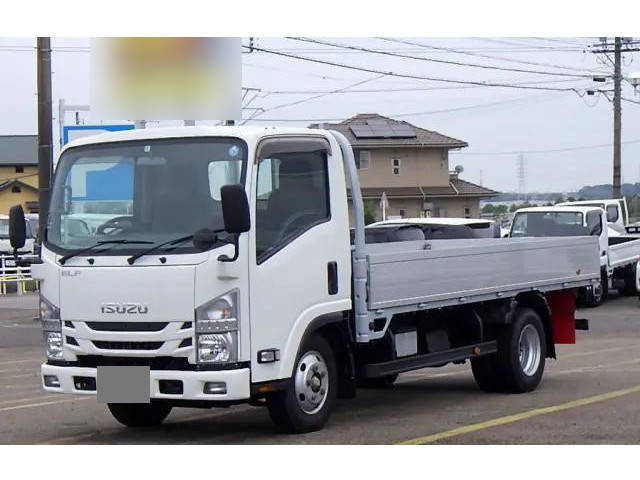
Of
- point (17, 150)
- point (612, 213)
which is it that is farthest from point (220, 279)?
point (17, 150)

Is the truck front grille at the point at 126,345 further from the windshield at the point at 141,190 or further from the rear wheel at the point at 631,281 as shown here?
the rear wheel at the point at 631,281

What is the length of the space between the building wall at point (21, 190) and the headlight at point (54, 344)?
Result: 7006 cm

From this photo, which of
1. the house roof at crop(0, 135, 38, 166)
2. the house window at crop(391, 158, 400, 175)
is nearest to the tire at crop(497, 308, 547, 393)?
the house window at crop(391, 158, 400, 175)

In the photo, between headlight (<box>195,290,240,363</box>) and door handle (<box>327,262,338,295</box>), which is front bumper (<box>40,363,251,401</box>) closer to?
headlight (<box>195,290,240,363</box>)

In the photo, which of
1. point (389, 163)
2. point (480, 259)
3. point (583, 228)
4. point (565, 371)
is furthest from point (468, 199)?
point (480, 259)

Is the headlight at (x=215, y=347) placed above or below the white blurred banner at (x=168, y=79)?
below

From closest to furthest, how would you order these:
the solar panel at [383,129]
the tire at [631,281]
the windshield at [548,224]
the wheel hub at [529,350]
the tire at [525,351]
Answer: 1. the tire at [525,351]
2. the wheel hub at [529,350]
3. the solar panel at [383,129]
4. the windshield at [548,224]
5. the tire at [631,281]

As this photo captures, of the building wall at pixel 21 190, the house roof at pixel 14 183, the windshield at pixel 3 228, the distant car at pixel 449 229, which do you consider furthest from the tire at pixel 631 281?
the house roof at pixel 14 183

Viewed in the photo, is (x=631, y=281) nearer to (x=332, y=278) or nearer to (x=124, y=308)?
(x=332, y=278)

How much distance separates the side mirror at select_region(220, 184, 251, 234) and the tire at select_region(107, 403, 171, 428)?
247cm

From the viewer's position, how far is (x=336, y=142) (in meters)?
9.66

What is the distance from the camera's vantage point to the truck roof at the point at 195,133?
28.9ft

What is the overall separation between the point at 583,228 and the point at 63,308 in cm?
1850

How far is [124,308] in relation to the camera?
8484 mm
